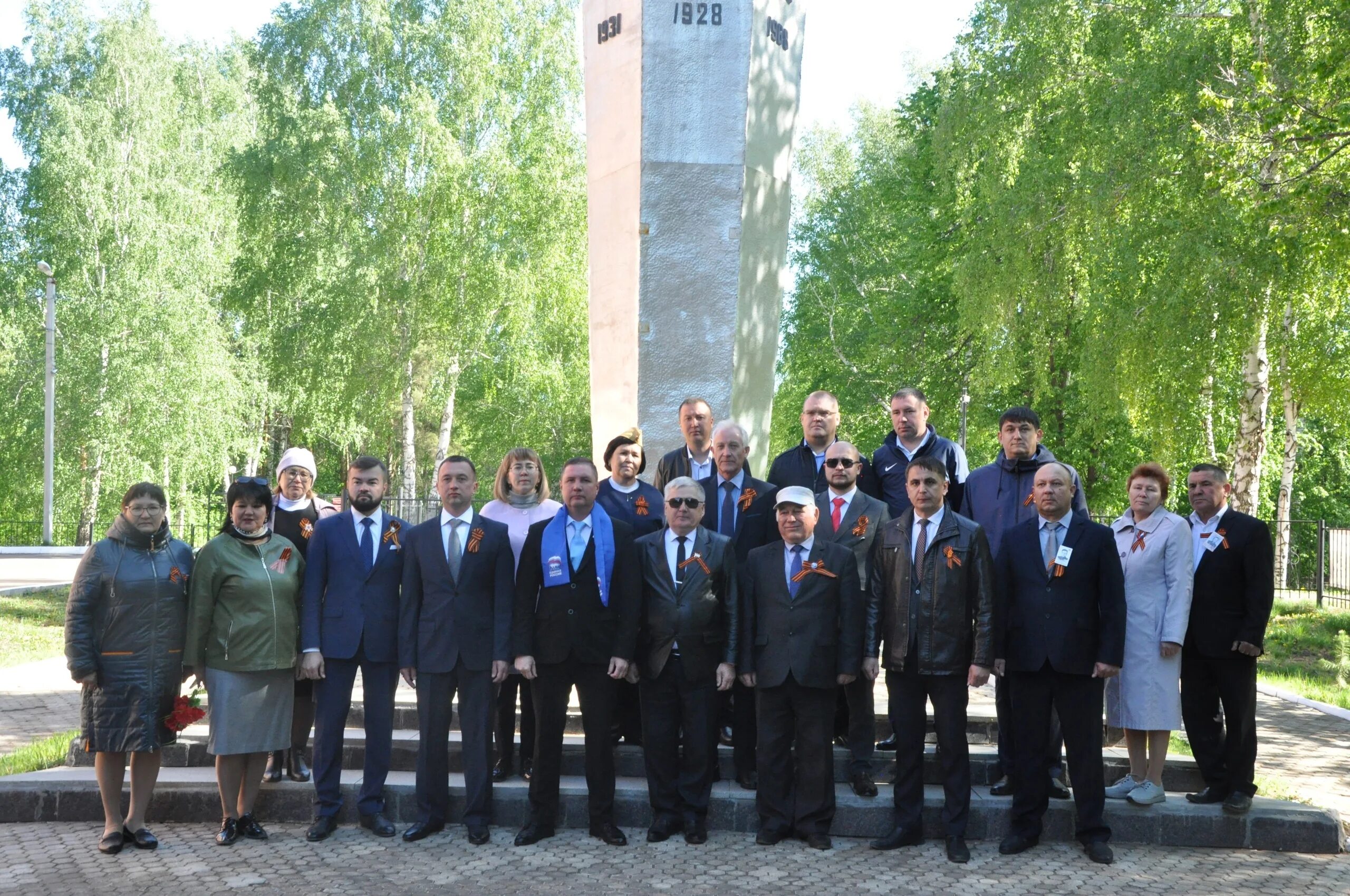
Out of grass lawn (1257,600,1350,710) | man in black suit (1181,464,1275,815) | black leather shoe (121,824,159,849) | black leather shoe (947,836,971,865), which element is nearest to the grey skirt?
black leather shoe (121,824,159,849)

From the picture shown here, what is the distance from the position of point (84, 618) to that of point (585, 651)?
2174mm

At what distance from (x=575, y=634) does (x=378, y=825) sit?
4.16 feet

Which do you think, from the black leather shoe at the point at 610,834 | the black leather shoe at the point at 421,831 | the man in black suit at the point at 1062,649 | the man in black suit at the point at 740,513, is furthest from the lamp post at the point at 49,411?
the man in black suit at the point at 1062,649

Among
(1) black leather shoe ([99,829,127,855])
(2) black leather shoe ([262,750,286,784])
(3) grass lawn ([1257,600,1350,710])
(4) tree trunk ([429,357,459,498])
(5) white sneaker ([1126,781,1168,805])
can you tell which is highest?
(4) tree trunk ([429,357,459,498])

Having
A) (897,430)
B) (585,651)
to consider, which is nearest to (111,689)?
(585,651)

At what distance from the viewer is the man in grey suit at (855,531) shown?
18.7ft

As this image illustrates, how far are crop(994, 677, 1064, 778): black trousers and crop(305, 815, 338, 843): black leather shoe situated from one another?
3.18 meters

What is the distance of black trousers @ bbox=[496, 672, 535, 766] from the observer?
5824 millimetres

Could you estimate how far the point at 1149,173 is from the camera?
13.6 m

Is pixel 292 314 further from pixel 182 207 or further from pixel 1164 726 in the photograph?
pixel 1164 726

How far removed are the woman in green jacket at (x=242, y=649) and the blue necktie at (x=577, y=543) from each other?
4.32 ft

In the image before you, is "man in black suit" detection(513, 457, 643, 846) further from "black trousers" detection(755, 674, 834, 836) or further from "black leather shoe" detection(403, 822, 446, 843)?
"black trousers" detection(755, 674, 834, 836)

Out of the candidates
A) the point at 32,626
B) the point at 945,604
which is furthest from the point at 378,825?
the point at 32,626

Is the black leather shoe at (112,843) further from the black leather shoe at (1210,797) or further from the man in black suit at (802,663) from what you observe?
the black leather shoe at (1210,797)
